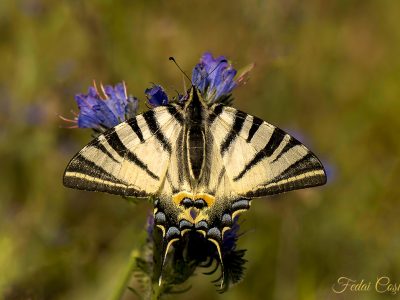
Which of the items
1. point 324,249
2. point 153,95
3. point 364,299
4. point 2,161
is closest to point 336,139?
point 324,249

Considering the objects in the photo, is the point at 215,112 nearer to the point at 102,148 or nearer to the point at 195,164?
the point at 195,164

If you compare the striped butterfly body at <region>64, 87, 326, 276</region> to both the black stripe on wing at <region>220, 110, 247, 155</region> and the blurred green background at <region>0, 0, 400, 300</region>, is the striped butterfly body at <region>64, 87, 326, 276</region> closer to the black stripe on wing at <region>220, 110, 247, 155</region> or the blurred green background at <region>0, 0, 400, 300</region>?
the black stripe on wing at <region>220, 110, 247, 155</region>

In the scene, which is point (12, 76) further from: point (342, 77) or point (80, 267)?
point (342, 77)

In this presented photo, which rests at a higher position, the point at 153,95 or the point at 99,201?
the point at 153,95

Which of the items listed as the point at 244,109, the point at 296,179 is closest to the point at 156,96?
the point at 296,179

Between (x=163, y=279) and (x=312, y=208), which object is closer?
(x=163, y=279)

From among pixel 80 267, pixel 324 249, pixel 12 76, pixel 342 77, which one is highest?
pixel 342 77

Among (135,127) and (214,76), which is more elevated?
(214,76)

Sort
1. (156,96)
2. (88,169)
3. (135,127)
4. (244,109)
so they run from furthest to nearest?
(244,109) → (156,96) → (135,127) → (88,169)
